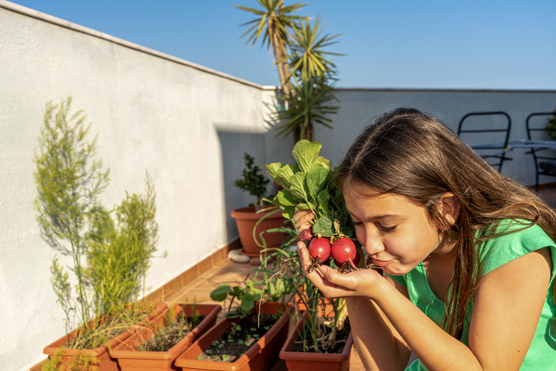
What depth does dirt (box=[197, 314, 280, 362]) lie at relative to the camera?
2.00 meters

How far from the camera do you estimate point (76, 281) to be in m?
2.50

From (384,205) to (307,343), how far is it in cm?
119

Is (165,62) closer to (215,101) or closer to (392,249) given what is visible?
(215,101)

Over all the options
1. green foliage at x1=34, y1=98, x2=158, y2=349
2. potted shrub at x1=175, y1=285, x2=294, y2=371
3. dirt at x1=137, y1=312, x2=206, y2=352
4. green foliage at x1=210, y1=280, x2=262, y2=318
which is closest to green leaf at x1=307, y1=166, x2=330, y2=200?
potted shrub at x1=175, y1=285, x2=294, y2=371

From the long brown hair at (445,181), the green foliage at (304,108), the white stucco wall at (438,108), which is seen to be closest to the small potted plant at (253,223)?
the green foliage at (304,108)

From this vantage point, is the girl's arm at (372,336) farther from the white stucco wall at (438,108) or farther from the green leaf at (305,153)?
the white stucco wall at (438,108)

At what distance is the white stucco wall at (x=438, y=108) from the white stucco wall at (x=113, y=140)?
1.98 m

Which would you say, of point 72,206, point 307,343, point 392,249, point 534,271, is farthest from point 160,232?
point 534,271

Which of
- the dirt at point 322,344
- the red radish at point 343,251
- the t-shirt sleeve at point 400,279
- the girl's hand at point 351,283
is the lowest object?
the dirt at point 322,344

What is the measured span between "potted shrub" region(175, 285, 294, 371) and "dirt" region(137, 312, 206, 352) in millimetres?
210

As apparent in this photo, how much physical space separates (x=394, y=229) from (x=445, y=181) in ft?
0.63

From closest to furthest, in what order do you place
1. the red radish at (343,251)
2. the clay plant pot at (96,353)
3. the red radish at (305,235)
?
the red radish at (343,251), the red radish at (305,235), the clay plant pot at (96,353)

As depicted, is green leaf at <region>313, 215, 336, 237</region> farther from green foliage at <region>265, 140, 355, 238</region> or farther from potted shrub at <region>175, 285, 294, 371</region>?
potted shrub at <region>175, 285, 294, 371</region>

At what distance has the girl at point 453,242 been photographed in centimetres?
Answer: 100
